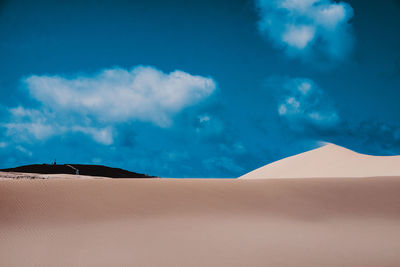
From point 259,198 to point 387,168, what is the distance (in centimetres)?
1301

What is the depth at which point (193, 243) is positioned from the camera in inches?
219

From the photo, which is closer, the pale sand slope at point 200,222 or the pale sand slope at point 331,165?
the pale sand slope at point 200,222

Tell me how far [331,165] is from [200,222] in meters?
16.5

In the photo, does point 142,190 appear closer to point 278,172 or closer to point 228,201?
point 228,201

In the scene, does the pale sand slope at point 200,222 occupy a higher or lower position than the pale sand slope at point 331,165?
lower

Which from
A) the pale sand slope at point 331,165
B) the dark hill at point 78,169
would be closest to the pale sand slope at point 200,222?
the pale sand slope at point 331,165

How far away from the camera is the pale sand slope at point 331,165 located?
19.0 metres

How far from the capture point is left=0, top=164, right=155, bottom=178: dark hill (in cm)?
2220

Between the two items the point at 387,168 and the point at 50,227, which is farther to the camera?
the point at 387,168

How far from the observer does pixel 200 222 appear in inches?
285

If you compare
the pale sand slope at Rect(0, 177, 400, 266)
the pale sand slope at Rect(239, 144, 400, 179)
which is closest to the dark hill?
the pale sand slope at Rect(239, 144, 400, 179)

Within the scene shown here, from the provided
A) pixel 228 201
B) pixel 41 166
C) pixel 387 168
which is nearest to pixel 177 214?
pixel 228 201

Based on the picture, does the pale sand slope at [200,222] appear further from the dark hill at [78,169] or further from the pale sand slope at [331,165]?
the dark hill at [78,169]

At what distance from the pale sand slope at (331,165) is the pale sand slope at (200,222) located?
28.2ft
